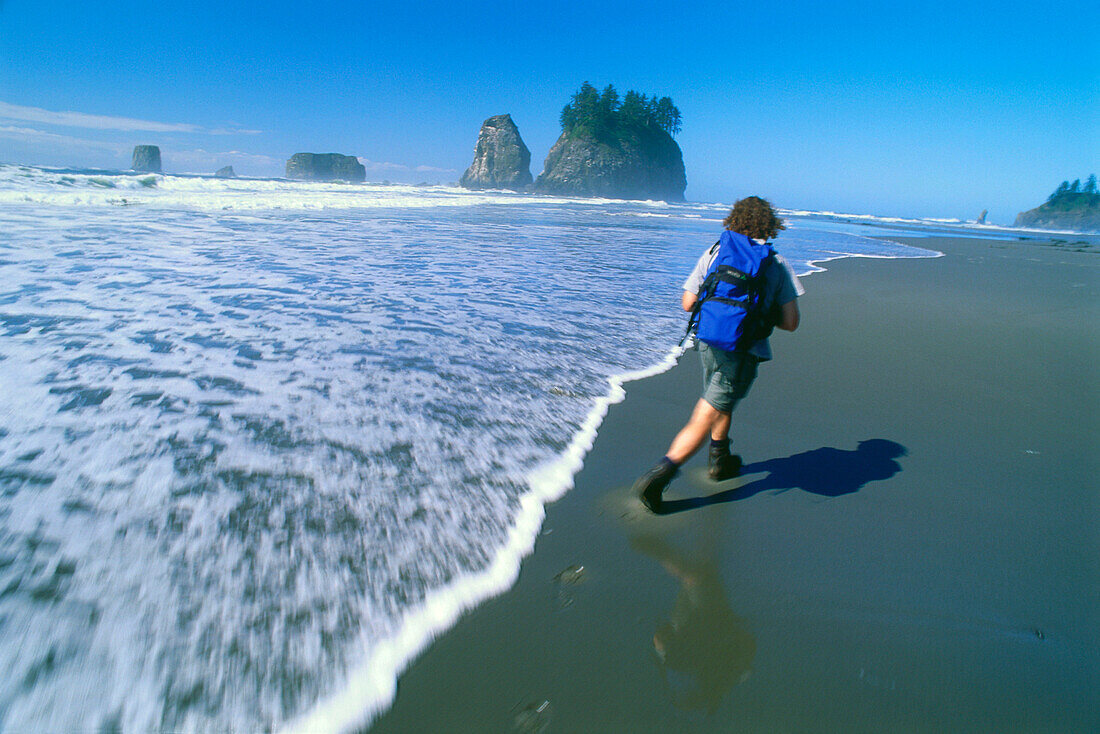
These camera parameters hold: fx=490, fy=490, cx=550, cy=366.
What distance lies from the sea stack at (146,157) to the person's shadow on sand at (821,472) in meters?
92.2

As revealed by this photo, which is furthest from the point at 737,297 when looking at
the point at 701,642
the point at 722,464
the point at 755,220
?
the point at 701,642

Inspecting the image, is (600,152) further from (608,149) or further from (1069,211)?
(1069,211)

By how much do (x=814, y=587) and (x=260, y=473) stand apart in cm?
279

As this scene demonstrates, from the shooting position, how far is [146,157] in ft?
232

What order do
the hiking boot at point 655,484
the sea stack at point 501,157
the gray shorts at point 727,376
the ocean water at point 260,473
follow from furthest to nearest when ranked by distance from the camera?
the sea stack at point 501,157 < the gray shorts at point 727,376 < the hiking boot at point 655,484 < the ocean water at point 260,473

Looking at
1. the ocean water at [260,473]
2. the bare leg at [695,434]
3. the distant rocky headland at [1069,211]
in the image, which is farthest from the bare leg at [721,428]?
the distant rocky headland at [1069,211]

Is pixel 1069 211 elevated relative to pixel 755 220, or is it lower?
elevated

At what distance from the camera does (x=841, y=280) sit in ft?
32.7

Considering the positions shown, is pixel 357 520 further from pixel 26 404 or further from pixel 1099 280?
pixel 1099 280

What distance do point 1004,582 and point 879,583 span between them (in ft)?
1.89

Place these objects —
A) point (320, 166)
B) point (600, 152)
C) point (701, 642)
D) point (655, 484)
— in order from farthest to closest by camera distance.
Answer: point (320, 166)
point (600, 152)
point (655, 484)
point (701, 642)

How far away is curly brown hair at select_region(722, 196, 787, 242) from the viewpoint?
9.12ft

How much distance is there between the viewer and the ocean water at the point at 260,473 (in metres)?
1.61

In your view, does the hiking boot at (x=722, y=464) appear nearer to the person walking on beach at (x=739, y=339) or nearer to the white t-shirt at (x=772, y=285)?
the person walking on beach at (x=739, y=339)
